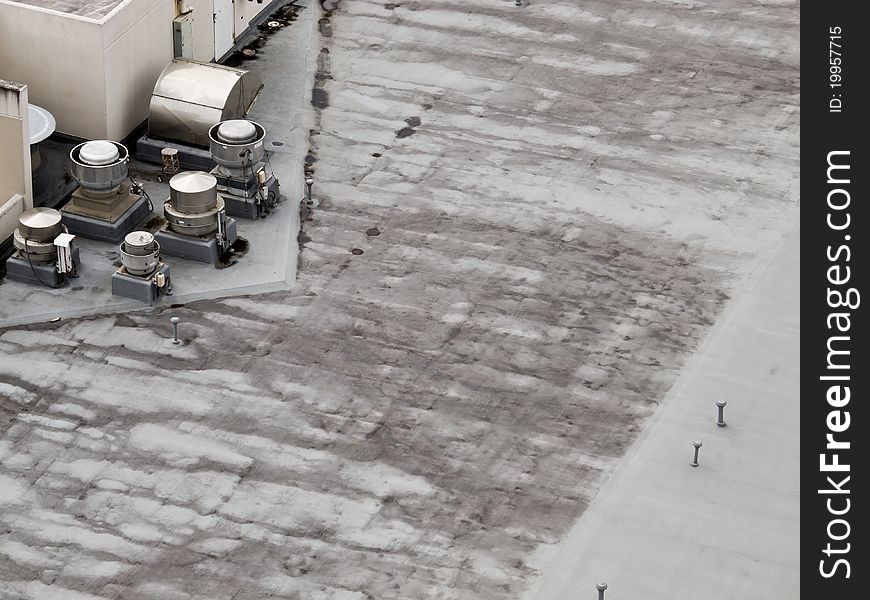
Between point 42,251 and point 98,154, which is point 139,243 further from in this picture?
point 98,154

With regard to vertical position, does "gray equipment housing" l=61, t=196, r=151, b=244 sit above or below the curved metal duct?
below

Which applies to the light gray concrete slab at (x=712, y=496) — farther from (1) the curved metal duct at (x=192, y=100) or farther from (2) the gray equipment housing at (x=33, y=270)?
(1) the curved metal duct at (x=192, y=100)

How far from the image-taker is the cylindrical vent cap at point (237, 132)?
1414 inches

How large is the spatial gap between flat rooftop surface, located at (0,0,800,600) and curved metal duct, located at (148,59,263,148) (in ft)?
7.96

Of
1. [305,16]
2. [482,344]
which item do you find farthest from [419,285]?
[305,16]

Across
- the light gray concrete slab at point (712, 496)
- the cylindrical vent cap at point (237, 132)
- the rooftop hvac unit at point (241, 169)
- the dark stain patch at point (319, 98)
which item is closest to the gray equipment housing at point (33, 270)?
the rooftop hvac unit at point (241, 169)

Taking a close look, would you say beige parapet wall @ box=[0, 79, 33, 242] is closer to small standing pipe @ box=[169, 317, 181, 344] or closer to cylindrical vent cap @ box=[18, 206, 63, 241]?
cylindrical vent cap @ box=[18, 206, 63, 241]

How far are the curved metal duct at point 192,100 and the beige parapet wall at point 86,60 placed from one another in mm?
643

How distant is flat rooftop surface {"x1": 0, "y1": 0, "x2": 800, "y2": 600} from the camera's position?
27984mm

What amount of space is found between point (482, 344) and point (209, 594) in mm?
8242

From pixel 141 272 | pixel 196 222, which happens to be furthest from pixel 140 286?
pixel 196 222

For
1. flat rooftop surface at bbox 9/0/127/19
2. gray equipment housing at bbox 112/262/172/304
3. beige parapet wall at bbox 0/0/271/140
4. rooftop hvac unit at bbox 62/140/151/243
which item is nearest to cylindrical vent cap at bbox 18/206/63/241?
rooftop hvac unit at bbox 62/140/151/243
